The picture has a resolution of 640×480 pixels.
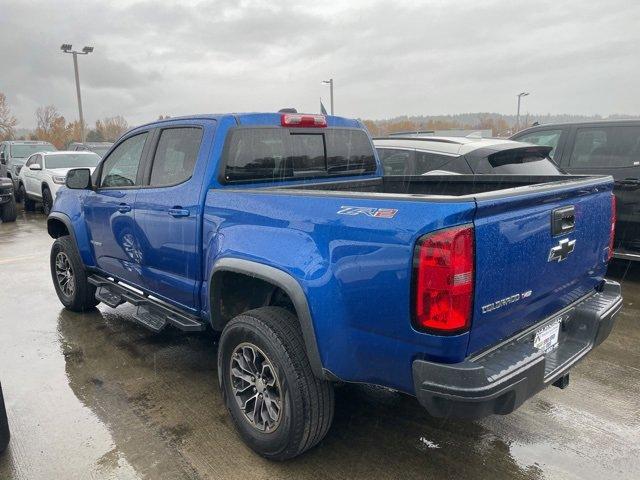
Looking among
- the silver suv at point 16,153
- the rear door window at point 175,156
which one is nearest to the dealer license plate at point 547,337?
the rear door window at point 175,156

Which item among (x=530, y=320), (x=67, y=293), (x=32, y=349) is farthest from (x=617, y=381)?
(x=67, y=293)

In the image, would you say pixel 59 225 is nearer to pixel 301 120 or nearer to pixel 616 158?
pixel 301 120

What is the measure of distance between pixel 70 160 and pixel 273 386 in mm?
11655

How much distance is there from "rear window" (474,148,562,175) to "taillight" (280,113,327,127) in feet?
7.73

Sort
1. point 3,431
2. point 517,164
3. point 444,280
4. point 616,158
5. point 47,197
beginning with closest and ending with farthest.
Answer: point 444,280, point 3,431, point 517,164, point 616,158, point 47,197

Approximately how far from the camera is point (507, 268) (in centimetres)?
220

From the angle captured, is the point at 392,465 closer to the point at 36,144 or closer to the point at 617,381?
the point at 617,381

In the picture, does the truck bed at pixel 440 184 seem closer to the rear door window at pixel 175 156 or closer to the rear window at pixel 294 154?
the rear window at pixel 294 154

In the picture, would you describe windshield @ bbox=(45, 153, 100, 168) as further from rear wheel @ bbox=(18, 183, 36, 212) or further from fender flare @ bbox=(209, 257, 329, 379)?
fender flare @ bbox=(209, 257, 329, 379)

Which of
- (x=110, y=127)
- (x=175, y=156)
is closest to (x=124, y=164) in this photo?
(x=175, y=156)

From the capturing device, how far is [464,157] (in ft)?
18.5

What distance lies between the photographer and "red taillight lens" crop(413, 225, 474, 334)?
2023 millimetres

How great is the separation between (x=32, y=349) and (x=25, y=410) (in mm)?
1140

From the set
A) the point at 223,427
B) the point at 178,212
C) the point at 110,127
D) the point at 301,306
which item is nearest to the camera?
the point at 301,306
